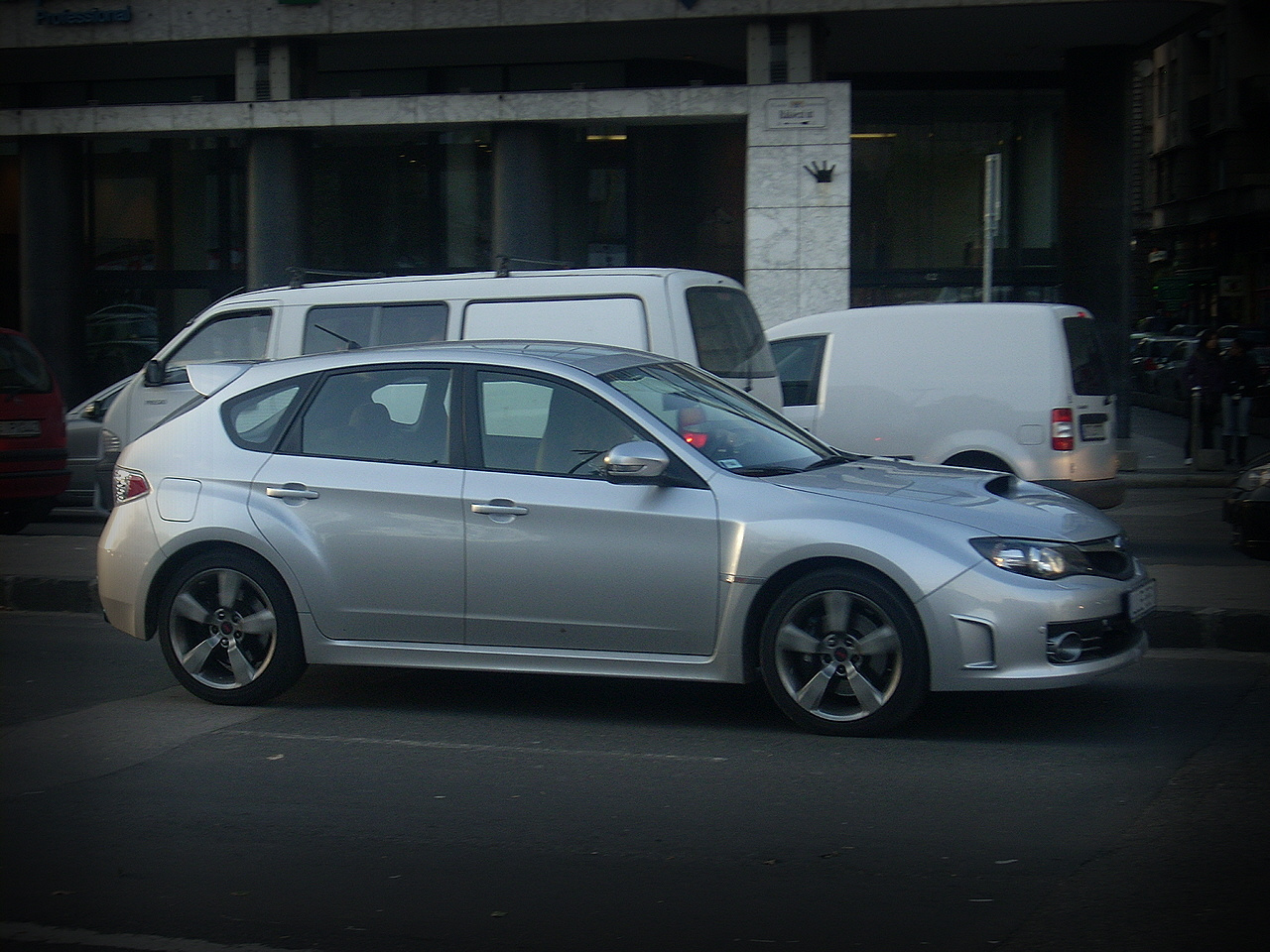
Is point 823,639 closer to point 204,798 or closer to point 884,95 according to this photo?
point 204,798

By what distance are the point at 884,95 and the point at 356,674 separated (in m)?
18.9

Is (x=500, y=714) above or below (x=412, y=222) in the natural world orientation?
below

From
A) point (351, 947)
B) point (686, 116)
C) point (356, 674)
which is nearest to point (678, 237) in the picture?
point (686, 116)

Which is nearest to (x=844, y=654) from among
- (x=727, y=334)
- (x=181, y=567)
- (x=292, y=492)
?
(x=292, y=492)

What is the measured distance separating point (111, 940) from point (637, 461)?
276cm

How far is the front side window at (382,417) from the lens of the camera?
6531mm

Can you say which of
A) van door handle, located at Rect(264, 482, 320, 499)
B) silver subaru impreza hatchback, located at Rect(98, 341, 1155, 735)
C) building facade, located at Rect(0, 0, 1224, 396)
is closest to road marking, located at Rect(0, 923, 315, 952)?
silver subaru impreza hatchback, located at Rect(98, 341, 1155, 735)

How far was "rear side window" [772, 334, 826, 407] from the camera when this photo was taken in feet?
38.5

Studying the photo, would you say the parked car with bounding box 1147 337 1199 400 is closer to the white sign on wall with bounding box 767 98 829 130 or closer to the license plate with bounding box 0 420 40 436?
the white sign on wall with bounding box 767 98 829 130

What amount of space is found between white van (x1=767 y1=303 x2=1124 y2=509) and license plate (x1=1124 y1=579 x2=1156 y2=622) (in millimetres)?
4791

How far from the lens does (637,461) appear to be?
5938 millimetres

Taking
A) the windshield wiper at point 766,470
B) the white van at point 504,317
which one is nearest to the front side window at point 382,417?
the windshield wiper at point 766,470

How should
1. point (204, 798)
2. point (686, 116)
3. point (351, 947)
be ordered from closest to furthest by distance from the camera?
point (351, 947), point (204, 798), point (686, 116)

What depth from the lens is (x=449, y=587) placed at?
634 centimetres
